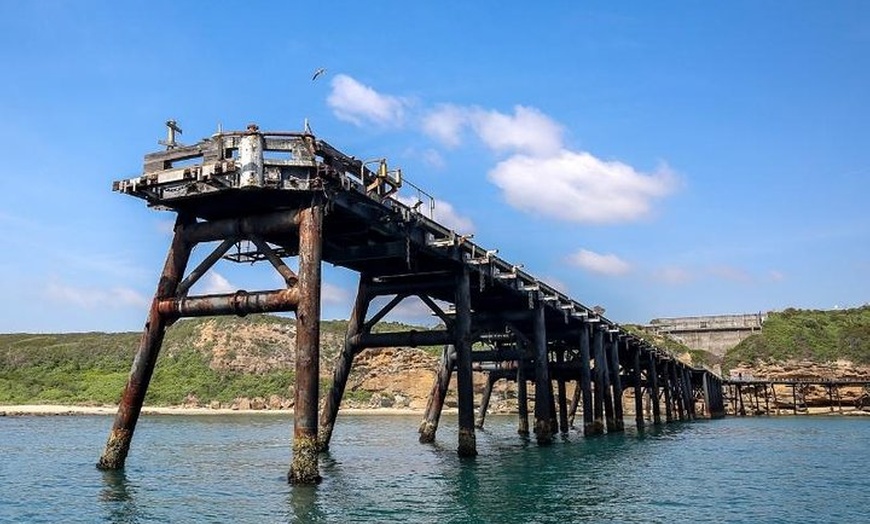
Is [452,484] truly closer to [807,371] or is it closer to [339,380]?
[339,380]

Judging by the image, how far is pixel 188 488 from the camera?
921 inches

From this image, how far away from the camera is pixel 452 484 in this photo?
23828 mm

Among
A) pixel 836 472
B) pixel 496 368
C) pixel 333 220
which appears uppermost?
pixel 333 220

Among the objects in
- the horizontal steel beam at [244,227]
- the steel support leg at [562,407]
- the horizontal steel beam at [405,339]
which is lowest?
the steel support leg at [562,407]

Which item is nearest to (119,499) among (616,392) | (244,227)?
(244,227)

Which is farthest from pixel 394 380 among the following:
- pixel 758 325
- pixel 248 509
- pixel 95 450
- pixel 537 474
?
pixel 248 509

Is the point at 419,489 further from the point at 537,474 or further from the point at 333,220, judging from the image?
the point at 333,220

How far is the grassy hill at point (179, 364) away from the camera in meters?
114

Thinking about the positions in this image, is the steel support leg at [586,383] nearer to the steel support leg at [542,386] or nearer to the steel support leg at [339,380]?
the steel support leg at [542,386]

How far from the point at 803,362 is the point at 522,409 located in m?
62.1

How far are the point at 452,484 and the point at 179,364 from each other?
11005 centimetres

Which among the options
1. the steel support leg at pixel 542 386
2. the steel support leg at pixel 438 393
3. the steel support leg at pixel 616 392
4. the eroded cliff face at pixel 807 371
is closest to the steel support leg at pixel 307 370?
the steel support leg at pixel 542 386

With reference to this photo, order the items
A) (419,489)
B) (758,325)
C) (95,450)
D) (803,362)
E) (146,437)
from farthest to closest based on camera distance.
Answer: (758,325) < (803,362) < (146,437) < (95,450) < (419,489)

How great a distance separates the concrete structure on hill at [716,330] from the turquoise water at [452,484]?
7895cm
